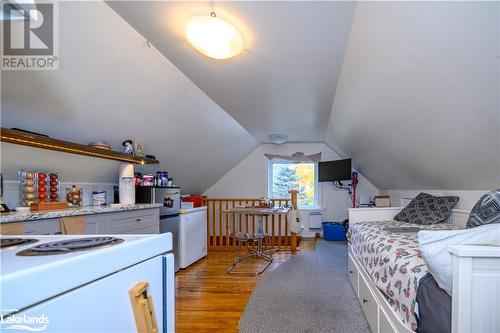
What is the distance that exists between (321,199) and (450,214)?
2.95 metres

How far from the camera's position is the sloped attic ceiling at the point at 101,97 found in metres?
1.64

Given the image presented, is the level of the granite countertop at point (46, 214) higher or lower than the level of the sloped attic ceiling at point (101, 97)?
lower

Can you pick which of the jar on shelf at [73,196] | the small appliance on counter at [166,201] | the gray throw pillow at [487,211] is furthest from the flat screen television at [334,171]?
the jar on shelf at [73,196]

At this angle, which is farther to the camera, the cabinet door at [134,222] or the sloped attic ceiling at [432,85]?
the cabinet door at [134,222]

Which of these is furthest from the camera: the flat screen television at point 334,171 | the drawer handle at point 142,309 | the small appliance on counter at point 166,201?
the flat screen television at point 334,171

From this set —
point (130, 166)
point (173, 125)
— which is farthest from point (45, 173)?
point (173, 125)

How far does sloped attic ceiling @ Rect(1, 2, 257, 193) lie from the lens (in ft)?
5.39

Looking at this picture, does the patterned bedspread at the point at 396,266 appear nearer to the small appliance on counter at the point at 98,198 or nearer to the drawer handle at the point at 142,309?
the drawer handle at the point at 142,309

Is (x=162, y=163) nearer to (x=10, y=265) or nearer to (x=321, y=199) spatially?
(x=10, y=265)

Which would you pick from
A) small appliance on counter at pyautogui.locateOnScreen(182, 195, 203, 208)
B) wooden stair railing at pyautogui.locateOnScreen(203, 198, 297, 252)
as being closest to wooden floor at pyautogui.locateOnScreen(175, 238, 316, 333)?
wooden stair railing at pyautogui.locateOnScreen(203, 198, 297, 252)

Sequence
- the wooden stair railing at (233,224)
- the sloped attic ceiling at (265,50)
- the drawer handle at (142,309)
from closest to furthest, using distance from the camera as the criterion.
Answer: the drawer handle at (142,309), the sloped attic ceiling at (265,50), the wooden stair railing at (233,224)

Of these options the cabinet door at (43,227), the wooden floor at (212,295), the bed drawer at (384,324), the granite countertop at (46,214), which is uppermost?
the granite countertop at (46,214)

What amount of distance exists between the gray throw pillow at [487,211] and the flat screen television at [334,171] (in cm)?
352

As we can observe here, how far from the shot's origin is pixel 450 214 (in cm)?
279
